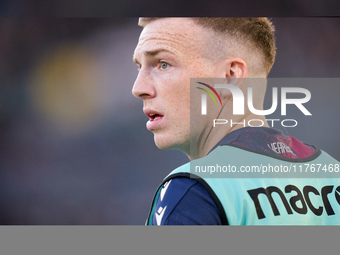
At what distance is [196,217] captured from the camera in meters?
1.17

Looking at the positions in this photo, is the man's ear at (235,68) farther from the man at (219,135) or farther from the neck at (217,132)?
the neck at (217,132)

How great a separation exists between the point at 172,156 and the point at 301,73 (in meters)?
1.14

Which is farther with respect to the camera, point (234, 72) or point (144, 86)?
point (144, 86)

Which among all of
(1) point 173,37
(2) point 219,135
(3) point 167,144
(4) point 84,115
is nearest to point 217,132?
(2) point 219,135

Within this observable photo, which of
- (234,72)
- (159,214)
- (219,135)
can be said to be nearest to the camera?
(159,214)

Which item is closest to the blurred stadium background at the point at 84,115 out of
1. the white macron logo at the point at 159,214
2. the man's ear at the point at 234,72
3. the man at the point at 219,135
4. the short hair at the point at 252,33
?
the man at the point at 219,135

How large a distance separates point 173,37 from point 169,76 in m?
0.20

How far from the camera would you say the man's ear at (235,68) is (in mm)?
1769

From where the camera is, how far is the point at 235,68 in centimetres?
178

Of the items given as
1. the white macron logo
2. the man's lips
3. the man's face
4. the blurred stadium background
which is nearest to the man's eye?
the man's face

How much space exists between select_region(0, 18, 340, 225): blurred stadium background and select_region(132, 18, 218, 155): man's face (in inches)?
44.8

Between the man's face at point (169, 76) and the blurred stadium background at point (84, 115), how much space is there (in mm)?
1138

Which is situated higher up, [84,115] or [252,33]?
[84,115]

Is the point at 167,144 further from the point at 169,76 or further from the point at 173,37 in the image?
the point at 173,37
